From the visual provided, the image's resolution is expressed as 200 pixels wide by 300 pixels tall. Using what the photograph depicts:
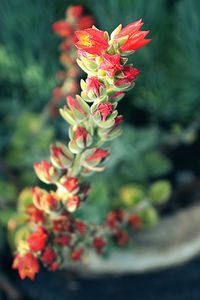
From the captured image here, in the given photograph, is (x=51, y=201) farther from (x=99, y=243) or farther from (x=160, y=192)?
(x=160, y=192)

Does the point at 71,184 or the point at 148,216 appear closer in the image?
the point at 71,184

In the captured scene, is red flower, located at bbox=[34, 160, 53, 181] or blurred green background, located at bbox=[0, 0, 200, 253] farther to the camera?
blurred green background, located at bbox=[0, 0, 200, 253]

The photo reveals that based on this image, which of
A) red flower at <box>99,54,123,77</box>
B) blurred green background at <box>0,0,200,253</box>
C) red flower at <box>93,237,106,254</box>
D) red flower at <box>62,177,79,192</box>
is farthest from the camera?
blurred green background at <box>0,0,200,253</box>

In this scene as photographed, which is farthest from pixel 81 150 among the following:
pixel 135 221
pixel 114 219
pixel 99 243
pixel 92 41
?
pixel 135 221

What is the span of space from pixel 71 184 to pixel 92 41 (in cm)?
16

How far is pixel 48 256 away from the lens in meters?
0.38

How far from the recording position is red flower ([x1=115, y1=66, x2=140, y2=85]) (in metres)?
0.27

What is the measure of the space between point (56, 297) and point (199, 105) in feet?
2.24

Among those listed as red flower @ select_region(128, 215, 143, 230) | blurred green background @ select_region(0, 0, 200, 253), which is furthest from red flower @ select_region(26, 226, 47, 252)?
red flower @ select_region(128, 215, 143, 230)

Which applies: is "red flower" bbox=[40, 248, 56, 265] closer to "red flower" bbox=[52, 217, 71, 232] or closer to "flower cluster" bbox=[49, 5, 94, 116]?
"red flower" bbox=[52, 217, 71, 232]

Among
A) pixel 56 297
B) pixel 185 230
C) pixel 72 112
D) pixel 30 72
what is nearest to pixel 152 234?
pixel 185 230

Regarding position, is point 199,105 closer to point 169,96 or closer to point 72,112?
point 169,96

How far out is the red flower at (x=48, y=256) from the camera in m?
0.38

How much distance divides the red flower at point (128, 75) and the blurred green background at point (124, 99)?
495mm
